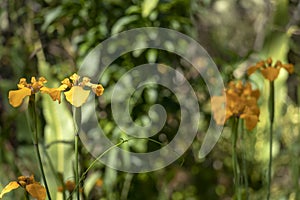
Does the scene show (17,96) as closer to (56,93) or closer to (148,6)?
(56,93)

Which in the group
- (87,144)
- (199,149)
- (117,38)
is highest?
(117,38)

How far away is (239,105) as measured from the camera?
1.01 m

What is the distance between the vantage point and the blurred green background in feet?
5.17

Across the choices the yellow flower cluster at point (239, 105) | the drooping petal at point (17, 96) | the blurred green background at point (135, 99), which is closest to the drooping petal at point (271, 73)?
the yellow flower cluster at point (239, 105)

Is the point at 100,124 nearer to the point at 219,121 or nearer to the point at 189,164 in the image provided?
the point at 189,164

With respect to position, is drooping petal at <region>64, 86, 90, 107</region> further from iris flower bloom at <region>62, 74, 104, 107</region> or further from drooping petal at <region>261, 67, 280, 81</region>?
drooping petal at <region>261, 67, 280, 81</region>

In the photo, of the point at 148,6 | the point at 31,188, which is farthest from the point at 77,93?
the point at 148,6

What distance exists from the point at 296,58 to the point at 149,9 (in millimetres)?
1462

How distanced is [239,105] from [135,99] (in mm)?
605

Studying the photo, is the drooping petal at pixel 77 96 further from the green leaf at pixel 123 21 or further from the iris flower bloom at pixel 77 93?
the green leaf at pixel 123 21

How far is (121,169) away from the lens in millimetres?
1593

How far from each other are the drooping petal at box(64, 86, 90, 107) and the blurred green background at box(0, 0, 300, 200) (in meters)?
0.47

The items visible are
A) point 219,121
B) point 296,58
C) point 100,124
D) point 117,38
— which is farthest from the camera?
point 296,58

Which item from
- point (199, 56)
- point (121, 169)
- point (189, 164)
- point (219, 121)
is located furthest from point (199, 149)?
point (219, 121)
